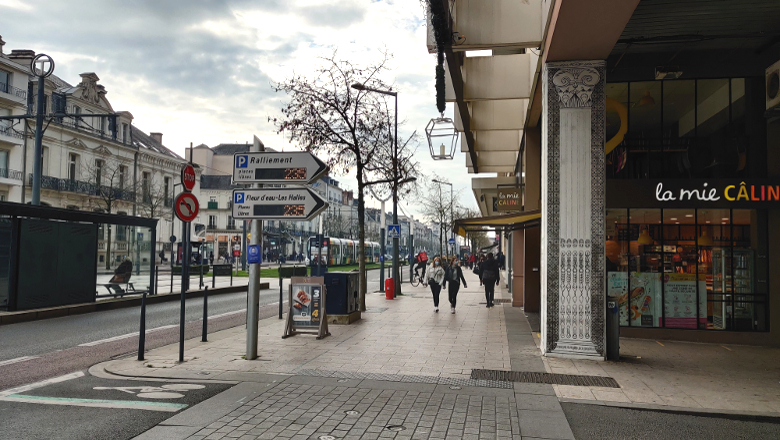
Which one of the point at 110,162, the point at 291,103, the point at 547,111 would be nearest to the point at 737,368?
the point at 547,111

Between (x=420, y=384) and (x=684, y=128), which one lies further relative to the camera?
(x=684, y=128)

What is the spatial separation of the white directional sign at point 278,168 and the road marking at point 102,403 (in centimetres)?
404

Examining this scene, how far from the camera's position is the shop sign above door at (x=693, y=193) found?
11.1 metres

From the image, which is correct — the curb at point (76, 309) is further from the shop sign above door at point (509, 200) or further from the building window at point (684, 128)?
the building window at point (684, 128)

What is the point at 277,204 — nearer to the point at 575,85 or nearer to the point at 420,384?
the point at 420,384

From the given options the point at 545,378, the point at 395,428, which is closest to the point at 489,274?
the point at 545,378

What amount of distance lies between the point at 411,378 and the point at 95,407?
3.79m

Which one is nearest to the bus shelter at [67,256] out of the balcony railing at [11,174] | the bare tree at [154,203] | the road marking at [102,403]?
the road marking at [102,403]

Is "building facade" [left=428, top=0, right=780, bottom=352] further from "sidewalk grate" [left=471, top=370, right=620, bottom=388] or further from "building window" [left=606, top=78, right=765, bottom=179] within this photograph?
"sidewalk grate" [left=471, top=370, right=620, bottom=388]

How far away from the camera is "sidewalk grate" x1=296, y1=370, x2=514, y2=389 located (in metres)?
7.51

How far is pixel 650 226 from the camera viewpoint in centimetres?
1194

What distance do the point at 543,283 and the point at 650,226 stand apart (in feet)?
11.2

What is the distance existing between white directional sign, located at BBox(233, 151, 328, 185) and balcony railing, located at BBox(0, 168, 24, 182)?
37.0 meters

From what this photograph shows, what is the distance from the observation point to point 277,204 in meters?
9.18
